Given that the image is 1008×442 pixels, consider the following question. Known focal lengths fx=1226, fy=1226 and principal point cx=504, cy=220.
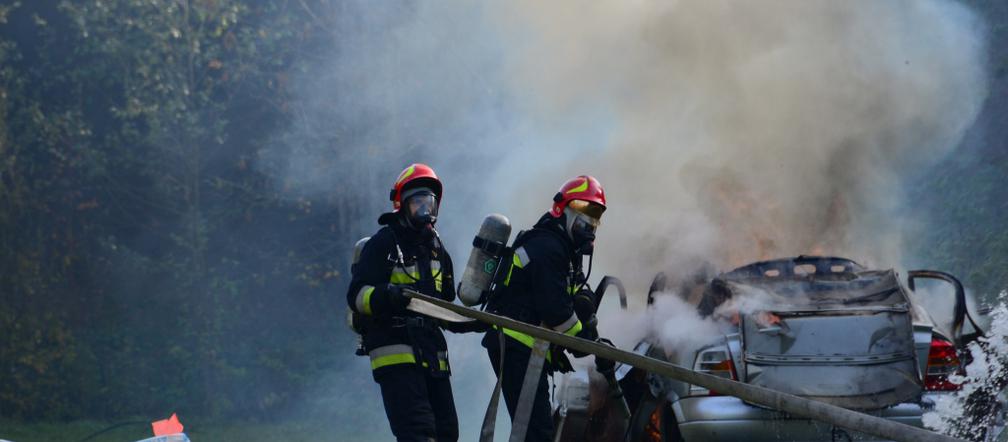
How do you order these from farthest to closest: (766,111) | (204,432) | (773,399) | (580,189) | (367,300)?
(204,432)
(766,111)
(580,189)
(367,300)
(773,399)

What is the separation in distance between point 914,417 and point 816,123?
632 cm

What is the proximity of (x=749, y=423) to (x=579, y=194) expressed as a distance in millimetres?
1452

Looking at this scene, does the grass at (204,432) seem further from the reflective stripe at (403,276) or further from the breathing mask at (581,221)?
the reflective stripe at (403,276)

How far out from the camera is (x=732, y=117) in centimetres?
1205

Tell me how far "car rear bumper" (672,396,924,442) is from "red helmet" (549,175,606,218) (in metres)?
1.15

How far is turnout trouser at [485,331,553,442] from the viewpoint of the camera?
617 centimetres

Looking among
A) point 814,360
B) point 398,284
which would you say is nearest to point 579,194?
point 398,284

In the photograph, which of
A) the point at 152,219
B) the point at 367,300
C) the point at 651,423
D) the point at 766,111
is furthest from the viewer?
the point at 152,219

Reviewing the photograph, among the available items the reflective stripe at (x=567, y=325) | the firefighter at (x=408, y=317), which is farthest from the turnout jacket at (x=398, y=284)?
the reflective stripe at (x=567, y=325)

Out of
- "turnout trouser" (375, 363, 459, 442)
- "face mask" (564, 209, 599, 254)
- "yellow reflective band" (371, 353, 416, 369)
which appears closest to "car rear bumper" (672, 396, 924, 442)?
"face mask" (564, 209, 599, 254)

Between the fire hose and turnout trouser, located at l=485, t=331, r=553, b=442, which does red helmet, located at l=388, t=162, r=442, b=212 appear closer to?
turnout trouser, located at l=485, t=331, r=553, b=442

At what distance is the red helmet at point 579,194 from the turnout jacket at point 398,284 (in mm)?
783

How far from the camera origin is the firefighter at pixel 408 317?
5.74m

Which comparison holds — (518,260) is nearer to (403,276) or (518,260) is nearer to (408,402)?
(403,276)
